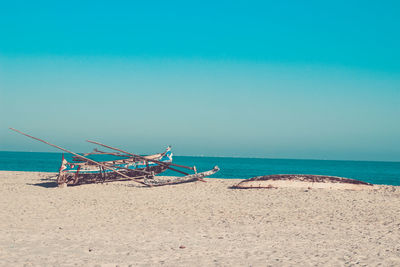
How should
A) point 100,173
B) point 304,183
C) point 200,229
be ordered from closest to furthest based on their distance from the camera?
1. point 200,229
2. point 304,183
3. point 100,173

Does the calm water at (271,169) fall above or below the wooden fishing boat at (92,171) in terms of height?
below

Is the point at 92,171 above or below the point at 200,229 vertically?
above

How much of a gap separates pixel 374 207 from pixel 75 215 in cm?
975

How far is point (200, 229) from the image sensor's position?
9266 mm

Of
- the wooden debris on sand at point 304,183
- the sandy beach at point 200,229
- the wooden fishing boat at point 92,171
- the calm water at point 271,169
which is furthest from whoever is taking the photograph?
the calm water at point 271,169

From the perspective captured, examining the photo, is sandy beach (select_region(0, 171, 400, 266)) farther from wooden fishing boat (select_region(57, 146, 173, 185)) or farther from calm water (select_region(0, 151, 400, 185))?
calm water (select_region(0, 151, 400, 185))

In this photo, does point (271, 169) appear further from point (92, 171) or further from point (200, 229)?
point (200, 229)

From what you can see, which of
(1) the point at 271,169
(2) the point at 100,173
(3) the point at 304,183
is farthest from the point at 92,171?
(1) the point at 271,169

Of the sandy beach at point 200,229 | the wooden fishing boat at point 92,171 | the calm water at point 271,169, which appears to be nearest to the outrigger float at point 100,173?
the wooden fishing boat at point 92,171

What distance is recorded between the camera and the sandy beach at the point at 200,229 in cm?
658

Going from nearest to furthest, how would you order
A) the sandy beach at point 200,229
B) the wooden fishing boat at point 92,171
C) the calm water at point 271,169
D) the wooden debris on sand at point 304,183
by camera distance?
the sandy beach at point 200,229, the wooden debris on sand at point 304,183, the wooden fishing boat at point 92,171, the calm water at point 271,169

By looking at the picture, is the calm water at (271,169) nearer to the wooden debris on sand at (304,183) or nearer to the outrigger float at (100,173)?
the outrigger float at (100,173)

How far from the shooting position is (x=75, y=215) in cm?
1123

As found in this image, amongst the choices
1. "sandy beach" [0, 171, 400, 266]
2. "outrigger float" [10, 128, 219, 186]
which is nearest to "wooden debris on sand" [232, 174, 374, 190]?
"sandy beach" [0, 171, 400, 266]
